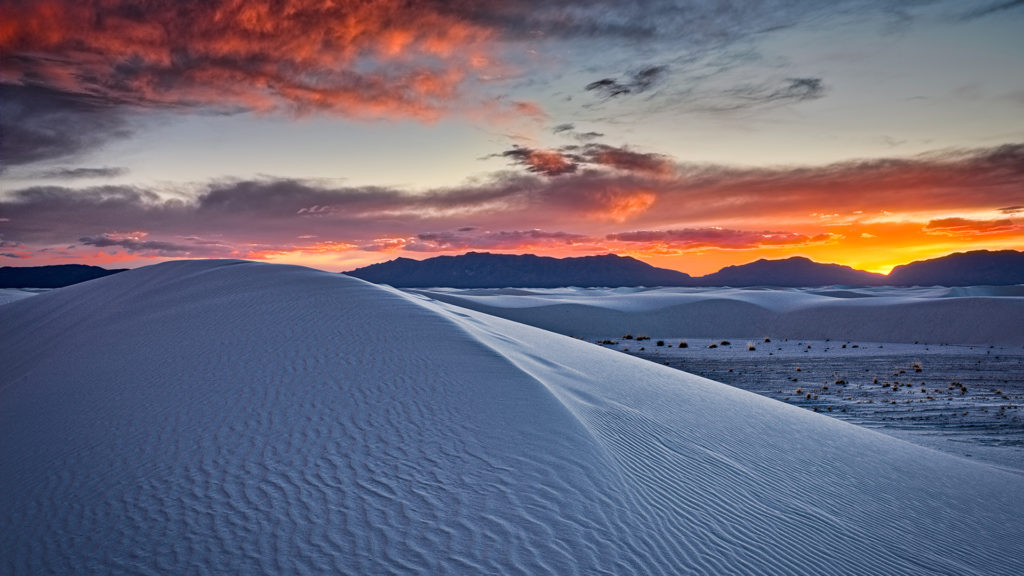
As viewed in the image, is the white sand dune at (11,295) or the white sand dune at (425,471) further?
the white sand dune at (11,295)

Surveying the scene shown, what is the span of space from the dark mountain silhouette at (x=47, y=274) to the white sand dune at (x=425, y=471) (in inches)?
7522

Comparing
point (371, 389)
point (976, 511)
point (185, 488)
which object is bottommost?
point (976, 511)

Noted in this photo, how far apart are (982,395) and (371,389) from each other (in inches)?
594

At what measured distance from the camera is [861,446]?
27.6 ft

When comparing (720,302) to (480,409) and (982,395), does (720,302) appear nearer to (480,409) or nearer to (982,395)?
(982,395)

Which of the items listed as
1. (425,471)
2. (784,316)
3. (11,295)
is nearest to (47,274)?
(11,295)

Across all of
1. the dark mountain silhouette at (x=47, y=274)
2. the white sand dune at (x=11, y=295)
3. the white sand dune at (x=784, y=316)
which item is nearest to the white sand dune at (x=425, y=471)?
the white sand dune at (x=784, y=316)

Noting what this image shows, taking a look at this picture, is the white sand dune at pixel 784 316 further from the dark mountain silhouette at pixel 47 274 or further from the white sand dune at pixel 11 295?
the dark mountain silhouette at pixel 47 274

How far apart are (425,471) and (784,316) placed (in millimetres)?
37265

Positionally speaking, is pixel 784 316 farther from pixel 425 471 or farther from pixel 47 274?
pixel 47 274

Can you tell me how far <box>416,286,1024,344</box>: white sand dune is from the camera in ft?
98.7

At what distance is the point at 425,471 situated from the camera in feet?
15.9

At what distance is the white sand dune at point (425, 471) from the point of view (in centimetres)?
394

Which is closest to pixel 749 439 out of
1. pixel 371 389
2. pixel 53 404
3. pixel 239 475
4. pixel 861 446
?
pixel 861 446
